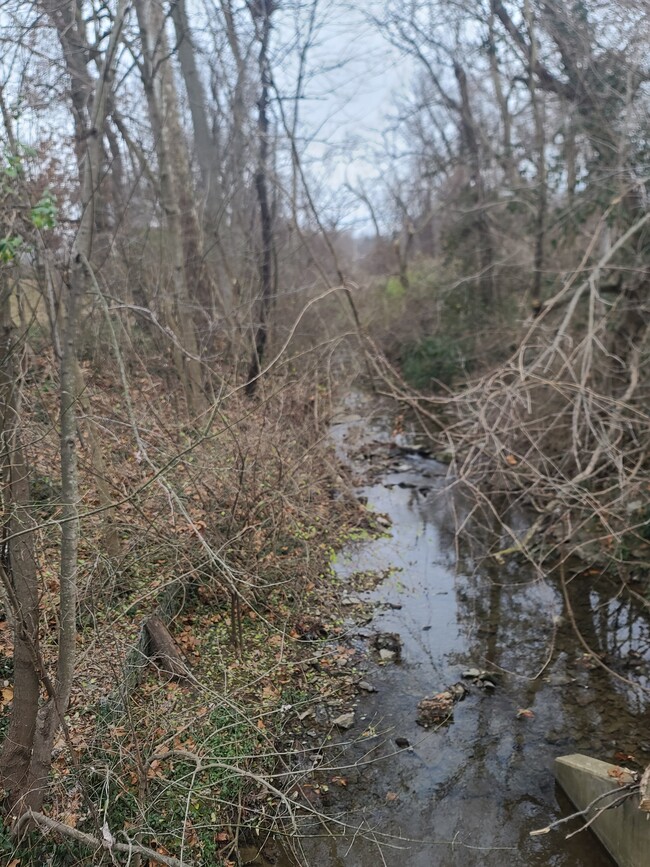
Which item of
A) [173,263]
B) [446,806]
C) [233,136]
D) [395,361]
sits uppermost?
[233,136]

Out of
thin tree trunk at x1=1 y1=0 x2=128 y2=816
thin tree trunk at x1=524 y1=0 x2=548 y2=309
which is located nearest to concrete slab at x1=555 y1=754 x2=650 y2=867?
thin tree trunk at x1=1 y1=0 x2=128 y2=816

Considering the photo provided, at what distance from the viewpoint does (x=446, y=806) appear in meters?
4.61

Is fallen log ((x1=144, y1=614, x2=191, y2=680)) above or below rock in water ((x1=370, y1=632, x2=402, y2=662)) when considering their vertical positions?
above

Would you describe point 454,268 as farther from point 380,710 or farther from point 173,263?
point 380,710

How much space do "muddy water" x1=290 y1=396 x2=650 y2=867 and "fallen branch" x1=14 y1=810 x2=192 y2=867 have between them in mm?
1272

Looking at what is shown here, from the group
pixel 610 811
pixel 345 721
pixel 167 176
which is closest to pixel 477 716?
pixel 345 721

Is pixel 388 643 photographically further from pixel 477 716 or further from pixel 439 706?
pixel 477 716

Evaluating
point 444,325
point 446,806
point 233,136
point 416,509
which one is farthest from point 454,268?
point 446,806

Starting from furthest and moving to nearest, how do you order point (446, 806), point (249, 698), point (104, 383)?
1. point (104, 383)
2. point (249, 698)
3. point (446, 806)

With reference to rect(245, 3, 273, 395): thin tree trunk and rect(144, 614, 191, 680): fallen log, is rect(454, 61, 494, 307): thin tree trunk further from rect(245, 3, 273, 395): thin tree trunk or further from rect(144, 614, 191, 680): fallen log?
rect(144, 614, 191, 680): fallen log

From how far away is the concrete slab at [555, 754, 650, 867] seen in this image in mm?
3943

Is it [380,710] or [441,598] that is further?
[441,598]

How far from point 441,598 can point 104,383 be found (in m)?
4.14

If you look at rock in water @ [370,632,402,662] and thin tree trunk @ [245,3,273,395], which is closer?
rock in water @ [370,632,402,662]
